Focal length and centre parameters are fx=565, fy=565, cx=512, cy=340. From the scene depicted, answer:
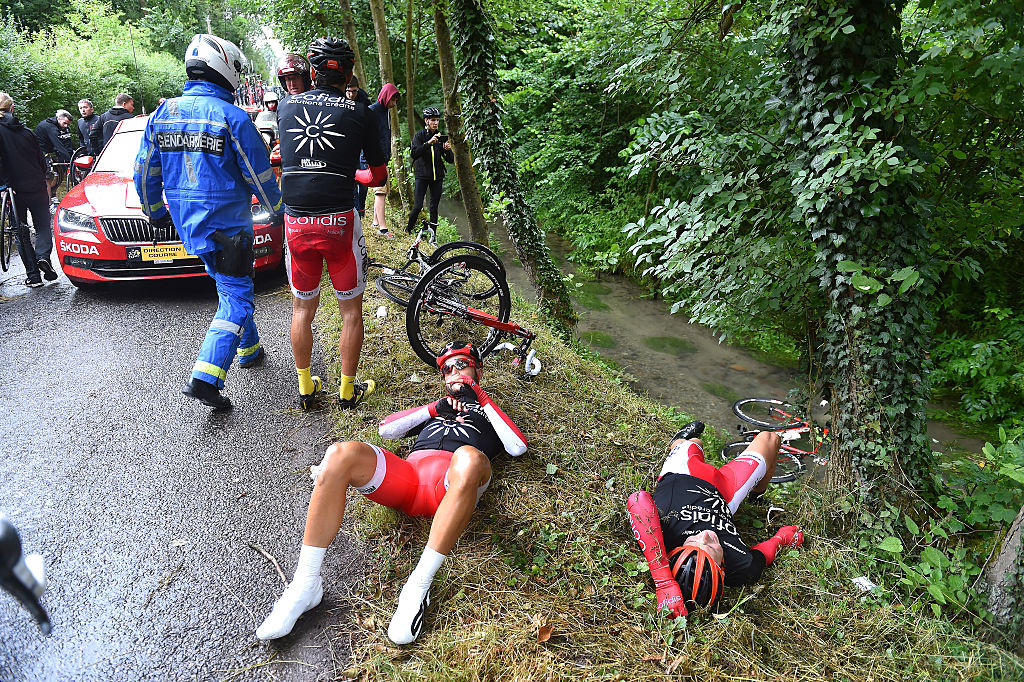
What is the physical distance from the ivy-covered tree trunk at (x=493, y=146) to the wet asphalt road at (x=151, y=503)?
3.08 metres

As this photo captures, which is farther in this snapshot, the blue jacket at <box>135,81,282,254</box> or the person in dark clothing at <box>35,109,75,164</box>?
the person in dark clothing at <box>35,109,75,164</box>

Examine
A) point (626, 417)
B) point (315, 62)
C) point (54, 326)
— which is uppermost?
point (315, 62)

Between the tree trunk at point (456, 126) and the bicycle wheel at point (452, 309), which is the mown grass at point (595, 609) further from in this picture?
the tree trunk at point (456, 126)

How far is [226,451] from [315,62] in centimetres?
273

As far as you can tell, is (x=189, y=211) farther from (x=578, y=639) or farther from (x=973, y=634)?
(x=973, y=634)

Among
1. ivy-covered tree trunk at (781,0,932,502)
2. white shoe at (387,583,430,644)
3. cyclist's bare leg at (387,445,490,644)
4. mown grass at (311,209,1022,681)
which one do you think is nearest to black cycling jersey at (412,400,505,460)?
mown grass at (311,209,1022,681)

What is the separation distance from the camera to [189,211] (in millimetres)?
4156

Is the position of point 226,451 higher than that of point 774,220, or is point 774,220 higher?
point 774,220

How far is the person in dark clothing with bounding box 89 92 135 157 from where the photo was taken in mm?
8992

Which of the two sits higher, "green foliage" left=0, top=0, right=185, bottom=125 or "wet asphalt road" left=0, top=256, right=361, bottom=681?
"green foliage" left=0, top=0, right=185, bottom=125

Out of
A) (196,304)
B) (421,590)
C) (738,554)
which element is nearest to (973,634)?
(738,554)

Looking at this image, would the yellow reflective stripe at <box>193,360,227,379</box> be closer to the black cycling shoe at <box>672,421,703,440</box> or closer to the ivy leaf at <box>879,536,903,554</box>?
the black cycling shoe at <box>672,421,703,440</box>

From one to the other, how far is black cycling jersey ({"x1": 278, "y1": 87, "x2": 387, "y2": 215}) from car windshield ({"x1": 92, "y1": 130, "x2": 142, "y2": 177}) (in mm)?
3706

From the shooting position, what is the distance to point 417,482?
299cm
